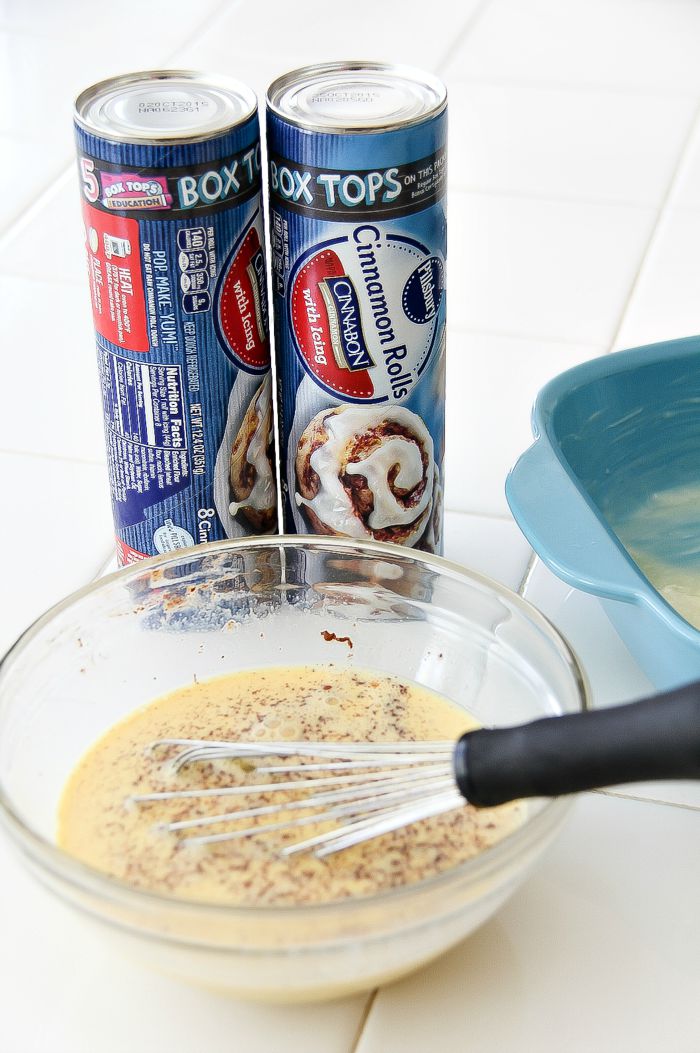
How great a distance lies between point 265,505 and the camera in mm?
655

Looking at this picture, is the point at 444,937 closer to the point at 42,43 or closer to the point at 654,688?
the point at 654,688

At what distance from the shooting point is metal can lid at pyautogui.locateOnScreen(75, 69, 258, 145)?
544 millimetres

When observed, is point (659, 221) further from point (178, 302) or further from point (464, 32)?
point (178, 302)

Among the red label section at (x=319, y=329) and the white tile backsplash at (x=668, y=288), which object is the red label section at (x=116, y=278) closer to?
the red label section at (x=319, y=329)

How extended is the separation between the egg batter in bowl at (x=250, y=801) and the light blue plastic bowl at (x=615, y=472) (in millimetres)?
87

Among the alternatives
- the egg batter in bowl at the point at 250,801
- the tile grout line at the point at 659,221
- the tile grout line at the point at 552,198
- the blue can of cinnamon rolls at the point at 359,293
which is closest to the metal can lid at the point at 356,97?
the blue can of cinnamon rolls at the point at 359,293

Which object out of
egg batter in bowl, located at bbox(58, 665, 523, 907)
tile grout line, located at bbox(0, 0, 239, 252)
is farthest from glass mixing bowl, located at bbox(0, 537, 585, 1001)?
tile grout line, located at bbox(0, 0, 239, 252)

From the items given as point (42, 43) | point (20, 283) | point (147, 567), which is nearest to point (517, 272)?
point (20, 283)

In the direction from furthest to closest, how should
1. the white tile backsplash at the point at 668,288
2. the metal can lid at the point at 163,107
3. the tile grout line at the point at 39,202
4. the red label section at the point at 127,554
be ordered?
1. the tile grout line at the point at 39,202
2. the white tile backsplash at the point at 668,288
3. the red label section at the point at 127,554
4. the metal can lid at the point at 163,107

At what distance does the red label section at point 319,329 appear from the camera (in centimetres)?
58

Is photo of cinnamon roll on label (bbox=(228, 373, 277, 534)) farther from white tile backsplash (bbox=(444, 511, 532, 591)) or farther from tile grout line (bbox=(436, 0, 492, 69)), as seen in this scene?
tile grout line (bbox=(436, 0, 492, 69))

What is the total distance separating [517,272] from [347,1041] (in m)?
0.64

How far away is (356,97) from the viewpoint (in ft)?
1.90

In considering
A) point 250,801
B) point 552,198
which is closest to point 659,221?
point 552,198
